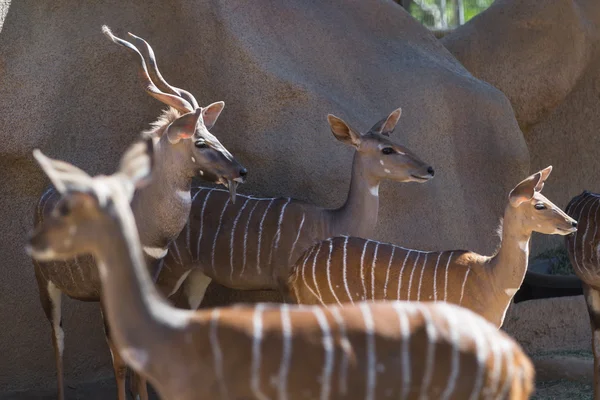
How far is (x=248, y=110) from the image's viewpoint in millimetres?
5207

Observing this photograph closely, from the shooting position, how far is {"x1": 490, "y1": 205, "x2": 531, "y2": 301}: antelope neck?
164 inches

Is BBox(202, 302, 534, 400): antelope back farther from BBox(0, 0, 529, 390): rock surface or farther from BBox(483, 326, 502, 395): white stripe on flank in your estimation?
BBox(0, 0, 529, 390): rock surface

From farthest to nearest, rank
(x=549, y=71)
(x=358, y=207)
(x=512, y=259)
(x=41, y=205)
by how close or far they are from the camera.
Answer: (x=549, y=71)
(x=358, y=207)
(x=41, y=205)
(x=512, y=259)

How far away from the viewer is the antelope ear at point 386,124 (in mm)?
5055

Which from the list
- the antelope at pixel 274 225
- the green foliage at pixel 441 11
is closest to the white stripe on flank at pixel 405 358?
the antelope at pixel 274 225

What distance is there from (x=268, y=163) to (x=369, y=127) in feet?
2.07

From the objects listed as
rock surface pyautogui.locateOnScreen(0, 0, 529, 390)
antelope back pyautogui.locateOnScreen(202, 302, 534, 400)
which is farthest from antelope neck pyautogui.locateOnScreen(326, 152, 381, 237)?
antelope back pyautogui.locateOnScreen(202, 302, 534, 400)

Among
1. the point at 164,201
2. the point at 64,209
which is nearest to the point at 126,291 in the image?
the point at 64,209

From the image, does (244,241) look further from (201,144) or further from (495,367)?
(495,367)

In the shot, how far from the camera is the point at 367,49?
580cm

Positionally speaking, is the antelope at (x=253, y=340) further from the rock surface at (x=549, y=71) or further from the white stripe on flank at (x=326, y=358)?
the rock surface at (x=549, y=71)

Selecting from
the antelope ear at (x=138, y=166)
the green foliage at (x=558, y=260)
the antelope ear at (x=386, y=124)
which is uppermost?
the antelope ear at (x=138, y=166)

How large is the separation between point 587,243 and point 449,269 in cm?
125

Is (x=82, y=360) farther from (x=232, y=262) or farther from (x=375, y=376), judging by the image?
(x=375, y=376)
